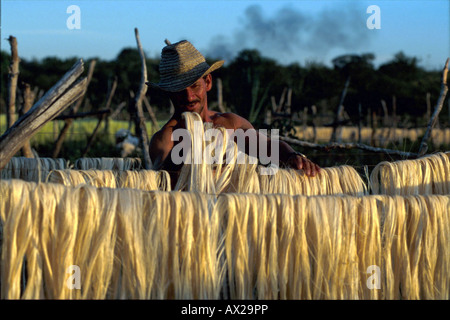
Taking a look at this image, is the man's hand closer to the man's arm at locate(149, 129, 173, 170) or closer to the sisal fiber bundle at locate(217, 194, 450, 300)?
the sisal fiber bundle at locate(217, 194, 450, 300)

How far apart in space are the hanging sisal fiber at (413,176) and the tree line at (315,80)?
23.0 m

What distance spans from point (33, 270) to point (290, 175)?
3.09 feet

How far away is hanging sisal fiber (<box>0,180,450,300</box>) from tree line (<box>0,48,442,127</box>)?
922 inches

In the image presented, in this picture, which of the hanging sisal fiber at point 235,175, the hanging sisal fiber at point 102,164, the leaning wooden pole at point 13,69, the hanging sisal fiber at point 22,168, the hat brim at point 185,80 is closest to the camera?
the hanging sisal fiber at point 235,175

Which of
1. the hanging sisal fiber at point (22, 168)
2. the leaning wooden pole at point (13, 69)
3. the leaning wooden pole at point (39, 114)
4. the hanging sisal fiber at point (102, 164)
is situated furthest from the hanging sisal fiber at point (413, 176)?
the leaning wooden pole at point (13, 69)

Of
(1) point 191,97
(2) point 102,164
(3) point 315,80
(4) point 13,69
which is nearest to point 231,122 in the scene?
(1) point 191,97

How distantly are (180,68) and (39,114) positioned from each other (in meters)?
0.97

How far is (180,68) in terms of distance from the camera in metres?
2.57

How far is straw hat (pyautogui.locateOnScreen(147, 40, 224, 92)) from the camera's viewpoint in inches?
101

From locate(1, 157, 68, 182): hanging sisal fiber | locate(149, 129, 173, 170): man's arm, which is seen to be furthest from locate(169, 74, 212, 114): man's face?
locate(1, 157, 68, 182): hanging sisal fiber

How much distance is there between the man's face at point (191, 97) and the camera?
2572 mm

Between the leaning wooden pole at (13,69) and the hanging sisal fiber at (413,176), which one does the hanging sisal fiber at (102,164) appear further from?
the leaning wooden pole at (13,69)

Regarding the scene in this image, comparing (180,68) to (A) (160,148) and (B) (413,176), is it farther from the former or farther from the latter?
(B) (413,176)
